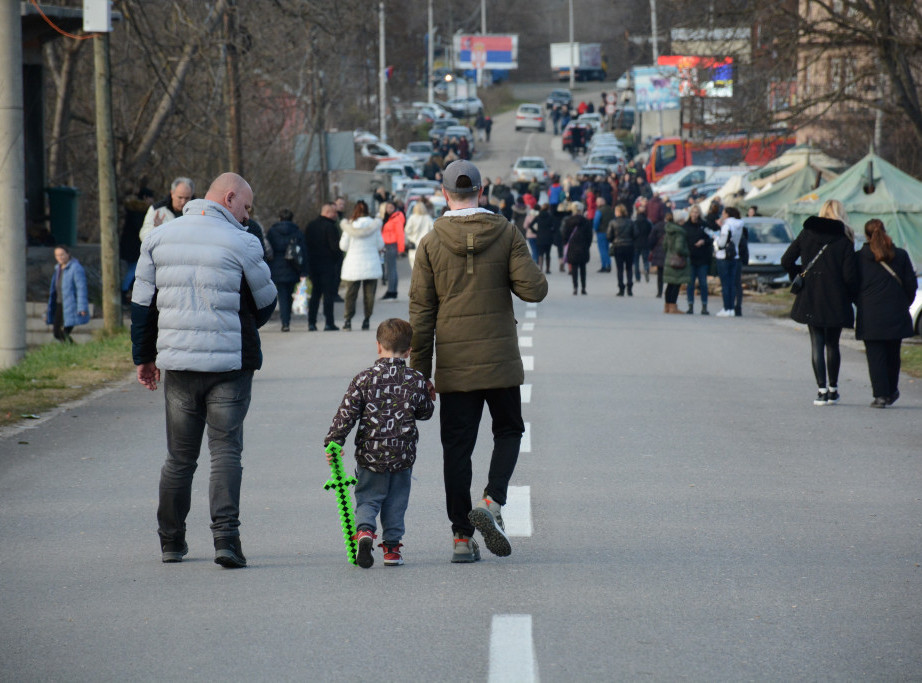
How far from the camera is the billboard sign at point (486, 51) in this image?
10156cm

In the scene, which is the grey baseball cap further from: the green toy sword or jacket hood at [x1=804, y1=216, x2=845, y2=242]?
jacket hood at [x1=804, y1=216, x2=845, y2=242]

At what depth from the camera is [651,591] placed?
5.82m

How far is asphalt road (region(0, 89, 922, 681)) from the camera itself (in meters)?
4.89

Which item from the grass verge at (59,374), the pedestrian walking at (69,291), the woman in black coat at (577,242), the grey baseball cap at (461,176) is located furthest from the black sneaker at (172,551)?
the woman in black coat at (577,242)

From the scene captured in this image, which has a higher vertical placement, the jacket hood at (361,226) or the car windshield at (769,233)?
the jacket hood at (361,226)

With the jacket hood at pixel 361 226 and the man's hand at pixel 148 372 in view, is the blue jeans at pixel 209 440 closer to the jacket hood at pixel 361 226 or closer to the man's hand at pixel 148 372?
the man's hand at pixel 148 372

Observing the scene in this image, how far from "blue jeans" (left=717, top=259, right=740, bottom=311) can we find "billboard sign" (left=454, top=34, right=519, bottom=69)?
3175 inches

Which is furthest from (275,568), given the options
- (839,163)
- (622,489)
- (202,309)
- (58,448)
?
(839,163)

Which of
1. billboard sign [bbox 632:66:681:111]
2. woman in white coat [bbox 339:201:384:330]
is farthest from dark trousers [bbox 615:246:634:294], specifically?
billboard sign [bbox 632:66:681:111]

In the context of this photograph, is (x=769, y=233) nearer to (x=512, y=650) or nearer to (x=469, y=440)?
(x=469, y=440)

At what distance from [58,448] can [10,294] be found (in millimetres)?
5192

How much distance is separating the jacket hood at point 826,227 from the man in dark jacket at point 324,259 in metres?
8.61

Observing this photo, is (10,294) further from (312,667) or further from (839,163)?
(839,163)

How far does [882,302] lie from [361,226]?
8.82 m
